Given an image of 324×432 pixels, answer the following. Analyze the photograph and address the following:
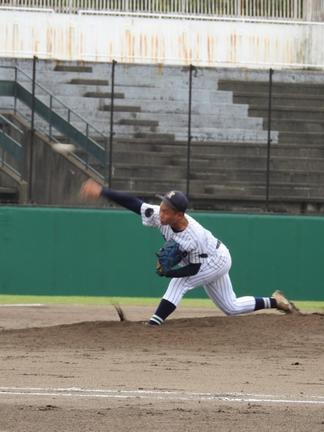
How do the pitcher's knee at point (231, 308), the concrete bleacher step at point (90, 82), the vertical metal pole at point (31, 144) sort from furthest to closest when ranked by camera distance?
the concrete bleacher step at point (90, 82) < the vertical metal pole at point (31, 144) < the pitcher's knee at point (231, 308)

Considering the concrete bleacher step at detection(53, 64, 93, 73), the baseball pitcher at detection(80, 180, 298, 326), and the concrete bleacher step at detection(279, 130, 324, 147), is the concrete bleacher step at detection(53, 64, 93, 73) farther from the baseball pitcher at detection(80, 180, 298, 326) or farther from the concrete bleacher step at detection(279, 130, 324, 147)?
the baseball pitcher at detection(80, 180, 298, 326)

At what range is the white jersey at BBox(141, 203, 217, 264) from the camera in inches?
453

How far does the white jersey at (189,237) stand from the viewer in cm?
1150

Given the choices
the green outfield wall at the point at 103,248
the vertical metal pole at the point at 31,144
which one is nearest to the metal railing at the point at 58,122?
the vertical metal pole at the point at 31,144

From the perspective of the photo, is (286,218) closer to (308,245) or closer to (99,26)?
(308,245)

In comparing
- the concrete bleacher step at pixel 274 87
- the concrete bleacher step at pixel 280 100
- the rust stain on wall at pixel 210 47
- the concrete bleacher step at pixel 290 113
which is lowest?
the concrete bleacher step at pixel 290 113

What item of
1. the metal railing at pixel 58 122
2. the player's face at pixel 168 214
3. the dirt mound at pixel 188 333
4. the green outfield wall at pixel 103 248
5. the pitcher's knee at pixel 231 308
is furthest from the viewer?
the metal railing at pixel 58 122

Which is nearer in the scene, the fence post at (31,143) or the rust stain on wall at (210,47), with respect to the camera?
the fence post at (31,143)

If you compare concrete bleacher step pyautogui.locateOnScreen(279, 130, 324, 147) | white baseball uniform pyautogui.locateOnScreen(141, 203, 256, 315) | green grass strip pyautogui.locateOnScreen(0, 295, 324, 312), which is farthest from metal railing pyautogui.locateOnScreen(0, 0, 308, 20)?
white baseball uniform pyautogui.locateOnScreen(141, 203, 256, 315)

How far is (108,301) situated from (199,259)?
794cm

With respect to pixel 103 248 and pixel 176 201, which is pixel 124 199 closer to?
pixel 176 201

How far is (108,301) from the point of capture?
Answer: 19.5m

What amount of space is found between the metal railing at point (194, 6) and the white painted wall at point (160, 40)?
39 centimetres

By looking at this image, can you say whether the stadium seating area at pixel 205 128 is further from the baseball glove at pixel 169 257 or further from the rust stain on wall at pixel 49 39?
the baseball glove at pixel 169 257
